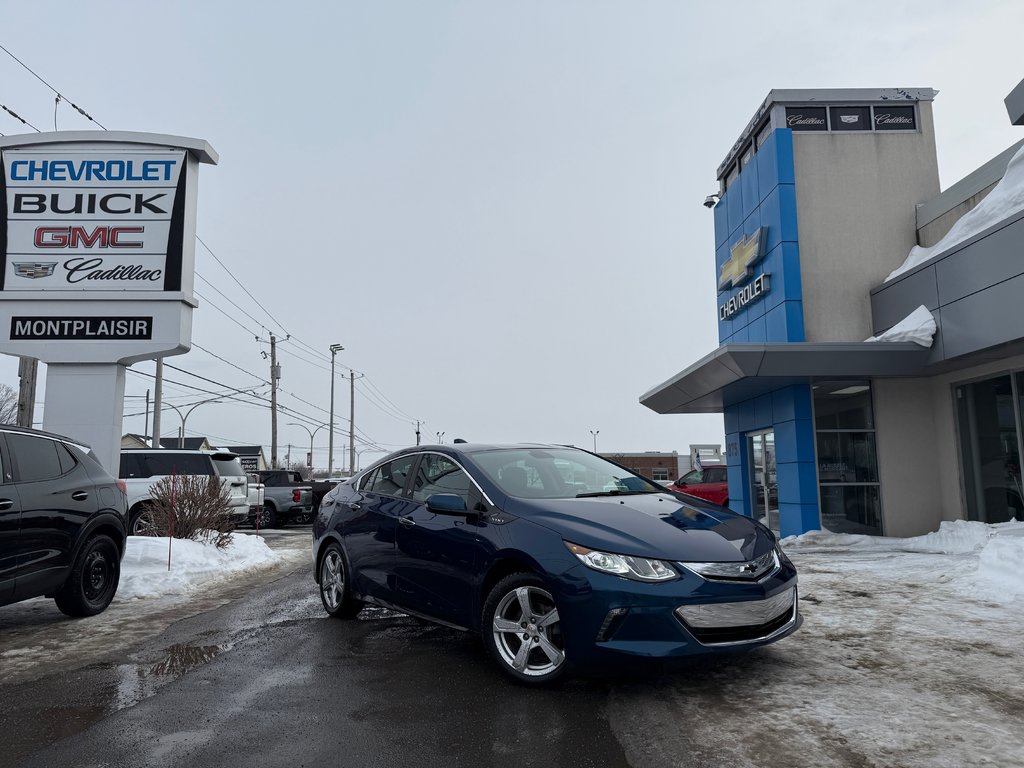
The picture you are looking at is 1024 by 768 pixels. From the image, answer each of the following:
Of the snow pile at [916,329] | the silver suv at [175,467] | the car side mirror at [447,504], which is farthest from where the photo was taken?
the silver suv at [175,467]

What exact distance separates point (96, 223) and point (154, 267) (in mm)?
1357

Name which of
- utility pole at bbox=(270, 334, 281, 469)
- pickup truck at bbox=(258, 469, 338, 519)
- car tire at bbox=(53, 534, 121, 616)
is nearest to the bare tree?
utility pole at bbox=(270, 334, 281, 469)

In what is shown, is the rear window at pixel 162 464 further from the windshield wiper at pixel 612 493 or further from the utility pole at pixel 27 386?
the windshield wiper at pixel 612 493

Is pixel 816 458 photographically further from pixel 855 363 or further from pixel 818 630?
pixel 818 630

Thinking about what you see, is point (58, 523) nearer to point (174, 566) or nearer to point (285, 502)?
point (174, 566)

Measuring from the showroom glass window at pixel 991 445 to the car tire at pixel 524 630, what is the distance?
34.2 feet

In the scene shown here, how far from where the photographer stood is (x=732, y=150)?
19547mm

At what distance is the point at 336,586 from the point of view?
6730mm

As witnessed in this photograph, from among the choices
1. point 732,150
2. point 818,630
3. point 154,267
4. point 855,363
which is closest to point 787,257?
point 855,363

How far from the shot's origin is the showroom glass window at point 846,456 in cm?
1430

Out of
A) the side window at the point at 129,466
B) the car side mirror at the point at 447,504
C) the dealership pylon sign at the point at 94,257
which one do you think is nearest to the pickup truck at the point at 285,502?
the side window at the point at 129,466

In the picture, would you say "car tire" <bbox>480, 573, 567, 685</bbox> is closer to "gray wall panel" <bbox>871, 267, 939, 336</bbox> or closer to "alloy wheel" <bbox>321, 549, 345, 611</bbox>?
"alloy wheel" <bbox>321, 549, 345, 611</bbox>

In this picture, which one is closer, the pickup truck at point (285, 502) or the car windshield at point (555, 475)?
the car windshield at point (555, 475)

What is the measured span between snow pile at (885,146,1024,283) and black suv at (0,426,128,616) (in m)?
12.1
